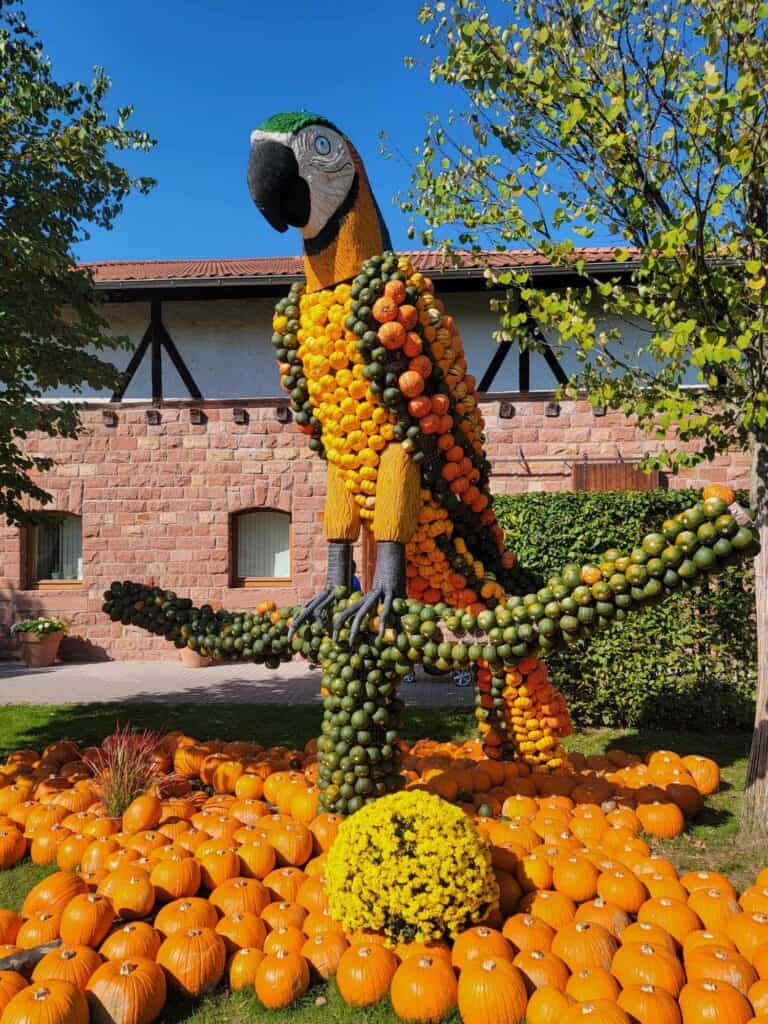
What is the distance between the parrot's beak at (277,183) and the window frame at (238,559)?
278 inches

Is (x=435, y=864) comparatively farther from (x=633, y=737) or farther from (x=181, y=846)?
(x=633, y=737)

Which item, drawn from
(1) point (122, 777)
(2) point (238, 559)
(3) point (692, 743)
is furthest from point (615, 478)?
(1) point (122, 777)

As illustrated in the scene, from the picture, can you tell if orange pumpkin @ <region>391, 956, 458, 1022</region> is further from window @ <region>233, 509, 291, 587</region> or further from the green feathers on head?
window @ <region>233, 509, 291, 587</region>

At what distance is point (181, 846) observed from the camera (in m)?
3.22

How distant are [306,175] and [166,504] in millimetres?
7710

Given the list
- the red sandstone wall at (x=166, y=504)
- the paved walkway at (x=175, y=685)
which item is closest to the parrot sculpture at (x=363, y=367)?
the paved walkway at (x=175, y=685)

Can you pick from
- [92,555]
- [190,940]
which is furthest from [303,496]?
[190,940]

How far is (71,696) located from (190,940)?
618 centimetres

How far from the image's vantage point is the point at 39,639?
1000cm

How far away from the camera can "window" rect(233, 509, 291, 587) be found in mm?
10734

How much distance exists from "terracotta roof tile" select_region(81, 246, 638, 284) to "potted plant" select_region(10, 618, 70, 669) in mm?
5062

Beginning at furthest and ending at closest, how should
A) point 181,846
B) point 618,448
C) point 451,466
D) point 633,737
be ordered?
point 618,448, point 633,737, point 451,466, point 181,846

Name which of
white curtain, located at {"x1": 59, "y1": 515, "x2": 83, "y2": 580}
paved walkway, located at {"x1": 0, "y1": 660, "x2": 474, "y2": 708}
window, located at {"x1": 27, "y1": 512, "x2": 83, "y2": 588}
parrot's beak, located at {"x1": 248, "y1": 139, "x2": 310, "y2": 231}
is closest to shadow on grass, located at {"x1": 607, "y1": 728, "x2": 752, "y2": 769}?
paved walkway, located at {"x1": 0, "y1": 660, "x2": 474, "y2": 708}

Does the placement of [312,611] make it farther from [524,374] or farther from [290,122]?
[524,374]
